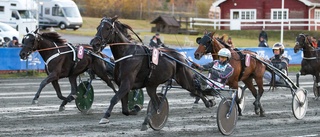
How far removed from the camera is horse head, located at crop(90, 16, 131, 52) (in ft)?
36.9

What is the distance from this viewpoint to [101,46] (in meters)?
11.3

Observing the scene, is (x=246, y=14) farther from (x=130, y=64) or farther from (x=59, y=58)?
(x=130, y=64)

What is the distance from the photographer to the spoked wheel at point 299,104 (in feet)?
43.7

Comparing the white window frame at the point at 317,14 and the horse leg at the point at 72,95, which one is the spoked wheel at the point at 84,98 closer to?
the horse leg at the point at 72,95

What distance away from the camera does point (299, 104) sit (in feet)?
44.1

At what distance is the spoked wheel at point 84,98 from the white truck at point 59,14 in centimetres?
3334

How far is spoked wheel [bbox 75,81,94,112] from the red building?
33.5 meters

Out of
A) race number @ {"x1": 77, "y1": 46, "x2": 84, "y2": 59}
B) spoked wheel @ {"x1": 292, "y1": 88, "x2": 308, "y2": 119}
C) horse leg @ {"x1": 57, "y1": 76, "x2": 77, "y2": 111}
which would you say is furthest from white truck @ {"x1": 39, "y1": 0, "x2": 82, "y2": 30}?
spoked wheel @ {"x1": 292, "y1": 88, "x2": 308, "y2": 119}

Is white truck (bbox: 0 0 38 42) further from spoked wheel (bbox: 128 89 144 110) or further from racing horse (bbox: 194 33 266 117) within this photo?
racing horse (bbox: 194 33 266 117)

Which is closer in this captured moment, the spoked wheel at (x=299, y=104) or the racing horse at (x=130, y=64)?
the racing horse at (x=130, y=64)

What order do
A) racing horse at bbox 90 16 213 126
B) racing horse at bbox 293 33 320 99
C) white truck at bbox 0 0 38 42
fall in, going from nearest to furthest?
1. racing horse at bbox 90 16 213 126
2. racing horse at bbox 293 33 320 99
3. white truck at bbox 0 0 38 42

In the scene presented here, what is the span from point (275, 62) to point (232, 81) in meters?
2.74

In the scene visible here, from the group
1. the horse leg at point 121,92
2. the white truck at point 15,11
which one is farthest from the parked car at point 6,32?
the horse leg at point 121,92

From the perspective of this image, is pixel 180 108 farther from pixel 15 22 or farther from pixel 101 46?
pixel 15 22
